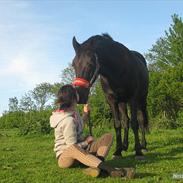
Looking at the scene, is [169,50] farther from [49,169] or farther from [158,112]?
[49,169]

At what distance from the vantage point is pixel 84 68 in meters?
6.97

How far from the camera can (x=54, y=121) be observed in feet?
21.5

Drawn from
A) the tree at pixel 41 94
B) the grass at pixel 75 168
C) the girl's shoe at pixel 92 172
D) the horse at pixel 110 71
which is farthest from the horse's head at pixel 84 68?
the tree at pixel 41 94

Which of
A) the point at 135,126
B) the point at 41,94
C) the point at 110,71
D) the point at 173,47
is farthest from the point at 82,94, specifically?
the point at 41,94

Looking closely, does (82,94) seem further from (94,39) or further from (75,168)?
(94,39)

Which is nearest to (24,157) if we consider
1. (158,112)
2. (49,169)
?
(49,169)

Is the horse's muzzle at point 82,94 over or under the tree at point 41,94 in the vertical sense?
under

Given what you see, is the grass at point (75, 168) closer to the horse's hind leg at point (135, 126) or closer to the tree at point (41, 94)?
the horse's hind leg at point (135, 126)

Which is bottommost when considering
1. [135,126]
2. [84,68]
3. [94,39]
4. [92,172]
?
[92,172]

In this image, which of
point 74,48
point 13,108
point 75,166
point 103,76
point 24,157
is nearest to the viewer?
point 75,166

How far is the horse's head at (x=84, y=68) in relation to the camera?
22.0ft

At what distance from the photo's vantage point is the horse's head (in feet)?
22.0

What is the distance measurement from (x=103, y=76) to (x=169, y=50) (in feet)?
134

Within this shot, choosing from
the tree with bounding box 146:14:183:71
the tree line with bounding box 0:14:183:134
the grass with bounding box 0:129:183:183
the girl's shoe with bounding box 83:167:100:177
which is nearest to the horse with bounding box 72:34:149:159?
the grass with bounding box 0:129:183:183
